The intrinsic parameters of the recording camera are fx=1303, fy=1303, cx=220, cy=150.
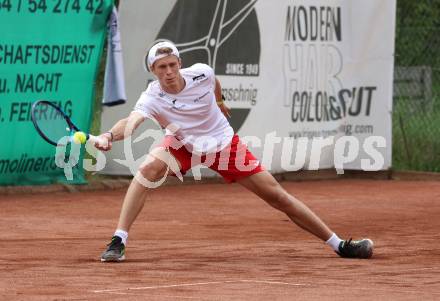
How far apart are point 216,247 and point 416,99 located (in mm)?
9074

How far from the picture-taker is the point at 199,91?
8758 millimetres

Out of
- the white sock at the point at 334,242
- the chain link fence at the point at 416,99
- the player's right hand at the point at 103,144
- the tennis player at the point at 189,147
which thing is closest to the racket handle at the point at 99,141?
the player's right hand at the point at 103,144

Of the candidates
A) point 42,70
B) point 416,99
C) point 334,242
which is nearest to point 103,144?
point 334,242

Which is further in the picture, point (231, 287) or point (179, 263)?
point (179, 263)

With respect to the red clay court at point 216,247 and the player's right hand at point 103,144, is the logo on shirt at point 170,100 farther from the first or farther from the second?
the red clay court at point 216,247

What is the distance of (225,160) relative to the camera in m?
8.72

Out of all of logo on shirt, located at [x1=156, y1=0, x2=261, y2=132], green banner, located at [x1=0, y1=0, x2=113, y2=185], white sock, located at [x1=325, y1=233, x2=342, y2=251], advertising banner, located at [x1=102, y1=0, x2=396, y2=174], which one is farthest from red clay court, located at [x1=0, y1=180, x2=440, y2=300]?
logo on shirt, located at [x1=156, y1=0, x2=261, y2=132]

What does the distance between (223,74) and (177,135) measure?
6204mm

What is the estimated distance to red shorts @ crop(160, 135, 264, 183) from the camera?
8.70 m

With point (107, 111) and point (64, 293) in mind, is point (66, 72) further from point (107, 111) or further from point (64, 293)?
point (64, 293)

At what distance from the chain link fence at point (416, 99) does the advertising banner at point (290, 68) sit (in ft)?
2.00

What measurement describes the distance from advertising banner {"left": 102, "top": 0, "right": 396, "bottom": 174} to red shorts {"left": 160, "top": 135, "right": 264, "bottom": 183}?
532 centimetres

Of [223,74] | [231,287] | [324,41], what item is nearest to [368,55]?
[324,41]

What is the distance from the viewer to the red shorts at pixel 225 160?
28.5 ft
